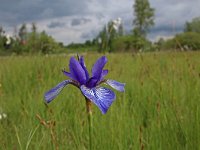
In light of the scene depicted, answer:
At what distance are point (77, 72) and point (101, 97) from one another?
6.2 inches

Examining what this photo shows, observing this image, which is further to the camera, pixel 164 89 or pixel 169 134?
pixel 164 89

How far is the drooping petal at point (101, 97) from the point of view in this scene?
0.88 meters

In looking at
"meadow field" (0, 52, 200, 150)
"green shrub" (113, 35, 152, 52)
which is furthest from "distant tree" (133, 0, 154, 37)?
"meadow field" (0, 52, 200, 150)

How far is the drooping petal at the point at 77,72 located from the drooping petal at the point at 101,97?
0.07 m

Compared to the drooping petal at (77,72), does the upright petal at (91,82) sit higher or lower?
lower

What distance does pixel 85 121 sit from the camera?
2.26 m

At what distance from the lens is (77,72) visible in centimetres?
103

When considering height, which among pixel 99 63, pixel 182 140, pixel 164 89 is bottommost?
pixel 182 140

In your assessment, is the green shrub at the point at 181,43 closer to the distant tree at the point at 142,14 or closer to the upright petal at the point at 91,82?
the upright petal at the point at 91,82

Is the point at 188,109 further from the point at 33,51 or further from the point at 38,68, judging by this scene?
the point at 33,51

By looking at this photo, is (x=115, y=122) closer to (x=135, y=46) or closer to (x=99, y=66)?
(x=99, y=66)

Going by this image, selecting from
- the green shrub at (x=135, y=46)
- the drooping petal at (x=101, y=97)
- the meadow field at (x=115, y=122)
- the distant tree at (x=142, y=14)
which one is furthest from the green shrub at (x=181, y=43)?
the distant tree at (x=142, y=14)

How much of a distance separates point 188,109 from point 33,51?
166 inches

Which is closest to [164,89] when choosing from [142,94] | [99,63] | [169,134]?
[142,94]
